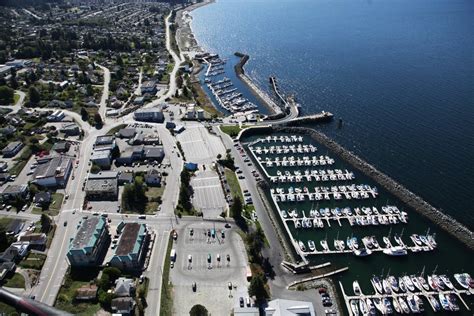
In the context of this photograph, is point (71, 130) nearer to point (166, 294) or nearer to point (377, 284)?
point (166, 294)

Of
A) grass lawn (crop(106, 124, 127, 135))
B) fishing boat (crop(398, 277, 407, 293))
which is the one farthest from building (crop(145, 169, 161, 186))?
fishing boat (crop(398, 277, 407, 293))

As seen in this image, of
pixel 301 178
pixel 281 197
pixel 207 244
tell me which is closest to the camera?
pixel 207 244

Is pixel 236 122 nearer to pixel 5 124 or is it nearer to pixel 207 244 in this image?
pixel 207 244

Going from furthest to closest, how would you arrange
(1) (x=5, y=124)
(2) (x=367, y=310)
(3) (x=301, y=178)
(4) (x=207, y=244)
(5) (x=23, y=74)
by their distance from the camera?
(5) (x=23, y=74) → (1) (x=5, y=124) → (3) (x=301, y=178) → (4) (x=207, y=244) → (2) (x=367, y=310)

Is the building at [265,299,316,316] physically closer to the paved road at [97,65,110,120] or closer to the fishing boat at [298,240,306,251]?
the fishing boat at [298,240,306,251]

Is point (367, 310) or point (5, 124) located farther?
point (5, 124)

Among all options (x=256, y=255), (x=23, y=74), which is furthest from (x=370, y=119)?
(x=23, y=74)
